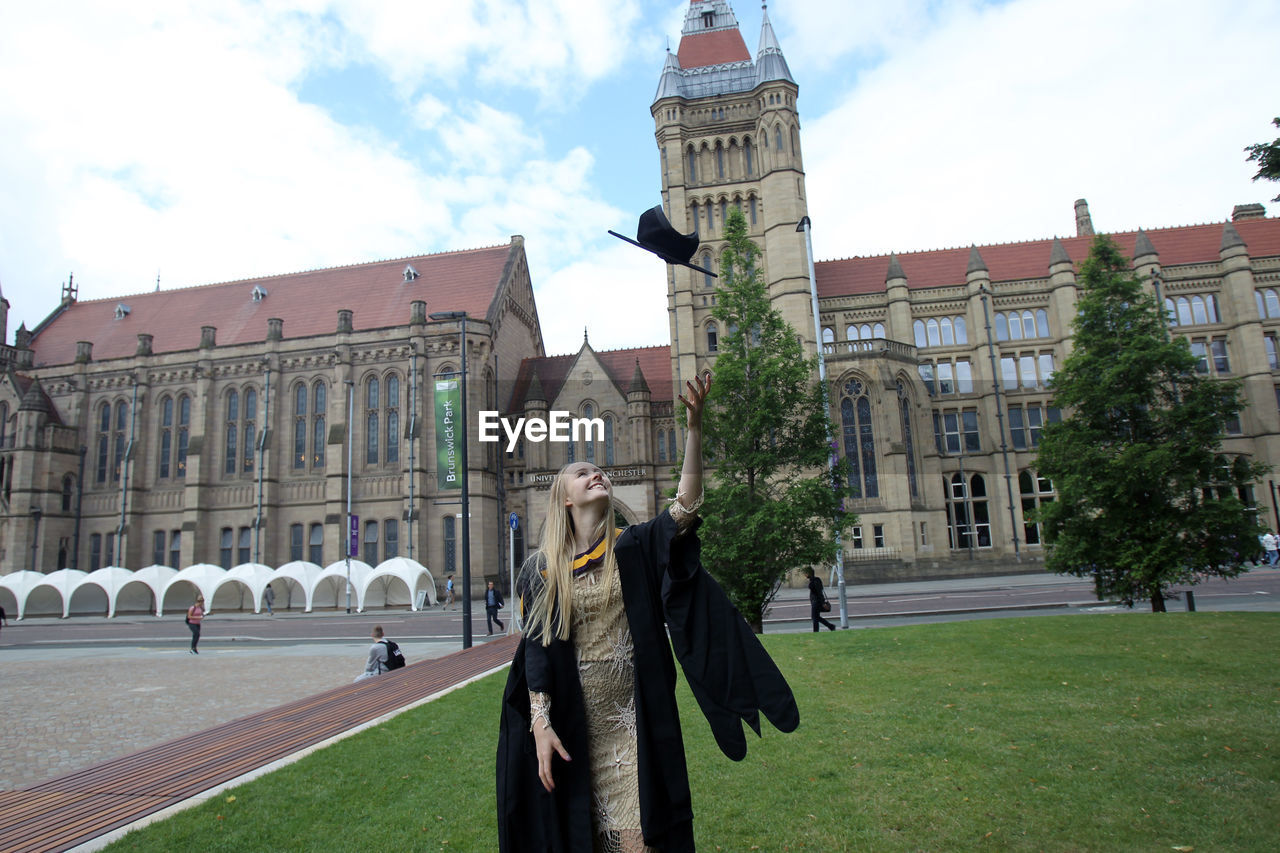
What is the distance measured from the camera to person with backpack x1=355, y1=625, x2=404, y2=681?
13.0 meters

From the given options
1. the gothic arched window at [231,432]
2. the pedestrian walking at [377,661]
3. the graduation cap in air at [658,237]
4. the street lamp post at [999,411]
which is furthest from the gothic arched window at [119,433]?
the street lamp post at [999,411]

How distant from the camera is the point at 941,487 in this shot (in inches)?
1634

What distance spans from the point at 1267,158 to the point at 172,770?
40.8 ft

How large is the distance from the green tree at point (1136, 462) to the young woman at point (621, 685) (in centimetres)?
1524

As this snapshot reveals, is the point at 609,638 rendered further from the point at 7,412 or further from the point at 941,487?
the point at 7,412

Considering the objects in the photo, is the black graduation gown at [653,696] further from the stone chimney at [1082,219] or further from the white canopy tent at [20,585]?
the stone chimney at [1082,219]

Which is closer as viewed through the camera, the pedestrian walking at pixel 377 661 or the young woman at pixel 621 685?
the young woman at pixel 621 685

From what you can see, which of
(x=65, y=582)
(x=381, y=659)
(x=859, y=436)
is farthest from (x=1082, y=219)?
(x=65, y=582)

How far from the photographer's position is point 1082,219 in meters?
52.2

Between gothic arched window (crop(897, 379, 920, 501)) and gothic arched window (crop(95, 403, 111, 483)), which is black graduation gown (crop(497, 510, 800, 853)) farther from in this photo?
gothic arched window (crop(95, 403, 111, 483))

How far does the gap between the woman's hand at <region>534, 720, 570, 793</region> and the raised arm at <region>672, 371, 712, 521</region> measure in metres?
0.96

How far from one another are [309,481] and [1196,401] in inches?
1629

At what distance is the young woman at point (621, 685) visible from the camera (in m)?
2.85

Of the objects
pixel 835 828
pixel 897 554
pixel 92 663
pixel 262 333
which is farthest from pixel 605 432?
pixel 835 828
